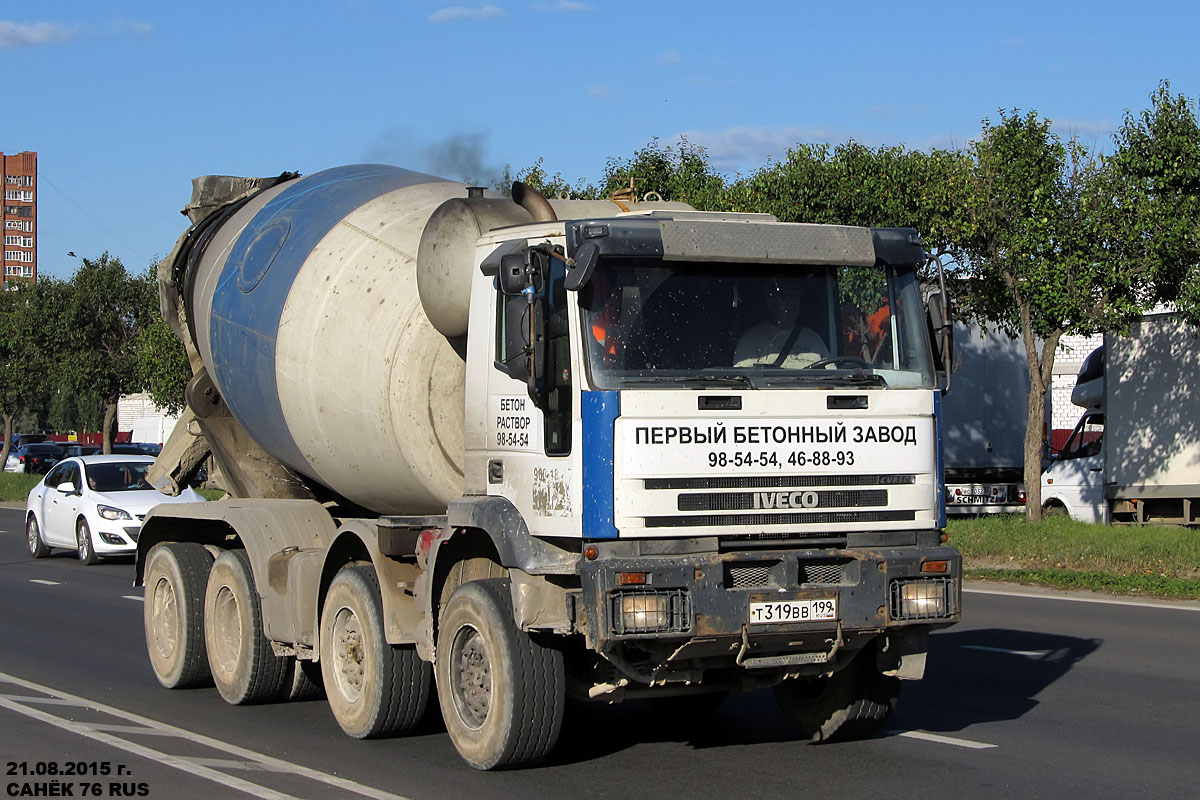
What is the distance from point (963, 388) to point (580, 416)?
22.3 meters

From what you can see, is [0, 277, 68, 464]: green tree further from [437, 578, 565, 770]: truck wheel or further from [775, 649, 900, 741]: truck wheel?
[775, 649, 900, 741]: truck wheel

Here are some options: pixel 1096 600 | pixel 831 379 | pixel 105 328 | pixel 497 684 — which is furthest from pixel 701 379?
pixel 105 328

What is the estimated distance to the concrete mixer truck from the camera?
724 cm

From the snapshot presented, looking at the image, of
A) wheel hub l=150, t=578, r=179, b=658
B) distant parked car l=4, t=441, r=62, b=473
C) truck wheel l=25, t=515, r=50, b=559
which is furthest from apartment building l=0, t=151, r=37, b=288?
wheel hub l=150, t=578, r=179, b=658

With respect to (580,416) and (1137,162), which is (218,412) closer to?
(580,416)

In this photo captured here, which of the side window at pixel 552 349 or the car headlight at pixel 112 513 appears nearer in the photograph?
the side window at pixel 552 349

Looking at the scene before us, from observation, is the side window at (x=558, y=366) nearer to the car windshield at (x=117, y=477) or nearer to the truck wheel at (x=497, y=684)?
the truck wheel at (x=497, y=684)

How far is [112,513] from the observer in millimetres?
22250

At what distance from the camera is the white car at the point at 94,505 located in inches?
871

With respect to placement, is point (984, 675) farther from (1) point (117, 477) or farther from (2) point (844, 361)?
(1) point (117, 477)

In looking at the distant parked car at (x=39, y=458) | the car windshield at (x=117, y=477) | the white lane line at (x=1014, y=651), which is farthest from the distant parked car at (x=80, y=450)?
the white lane line at (x=1014, y=651)

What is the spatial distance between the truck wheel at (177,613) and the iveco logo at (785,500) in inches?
215

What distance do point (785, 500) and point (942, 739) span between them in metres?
2.20

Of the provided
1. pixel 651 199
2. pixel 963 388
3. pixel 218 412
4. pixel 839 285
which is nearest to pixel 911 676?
pixel 839 285
